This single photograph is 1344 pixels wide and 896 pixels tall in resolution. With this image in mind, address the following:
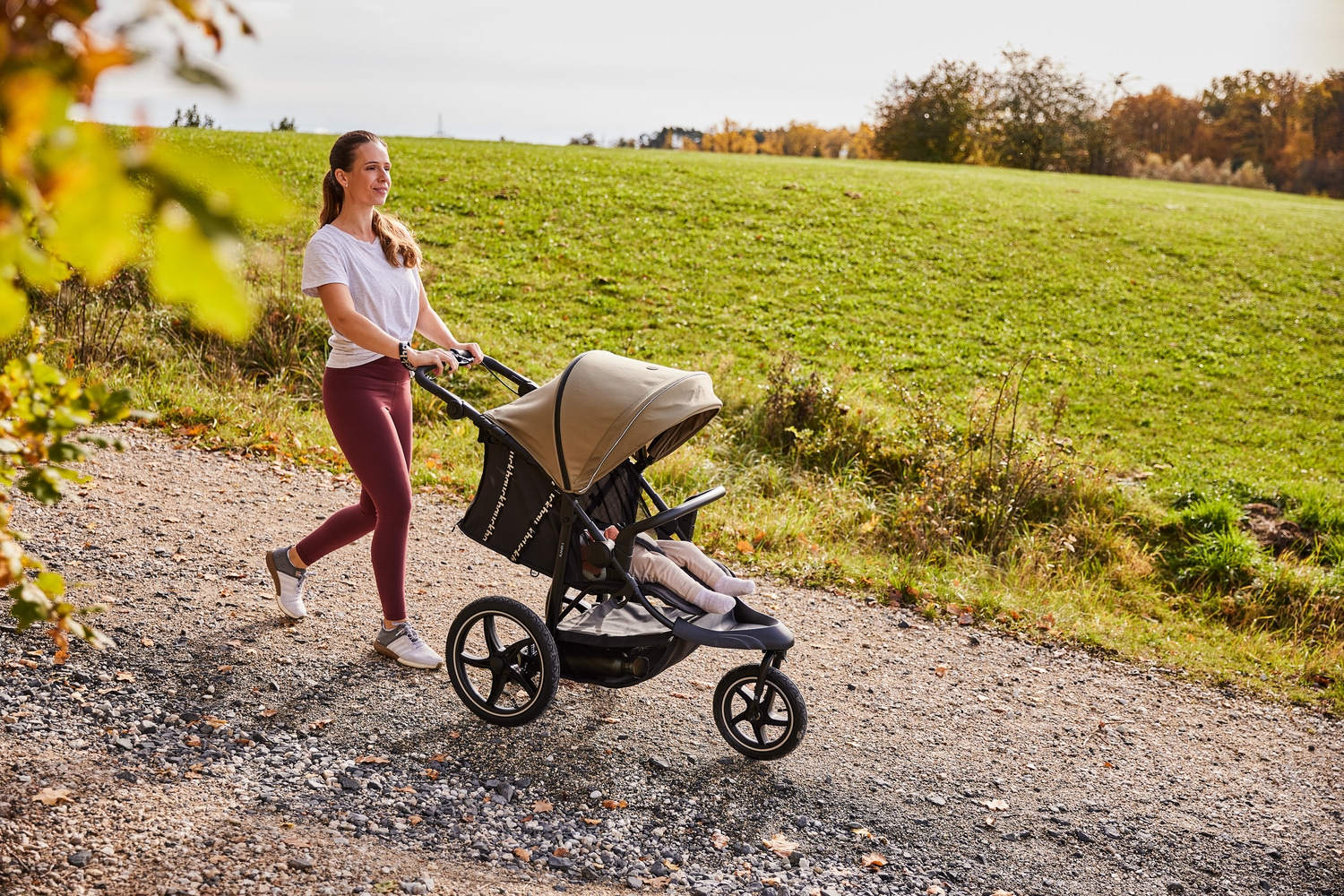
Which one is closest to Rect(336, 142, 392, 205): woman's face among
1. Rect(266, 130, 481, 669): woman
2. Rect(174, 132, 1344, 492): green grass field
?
Rect(266, 130, 481, 669): woman

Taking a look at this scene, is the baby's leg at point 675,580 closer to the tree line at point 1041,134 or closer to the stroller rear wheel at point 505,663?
the stroller rear wheel at point 505,663

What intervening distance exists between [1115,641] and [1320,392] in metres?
9.91

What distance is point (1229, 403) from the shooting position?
12.4 meters

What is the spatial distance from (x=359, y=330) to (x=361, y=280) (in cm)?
29

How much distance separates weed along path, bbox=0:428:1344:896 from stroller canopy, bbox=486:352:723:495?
1169 millimetres

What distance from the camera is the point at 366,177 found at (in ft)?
12.5

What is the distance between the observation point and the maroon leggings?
3906 mm

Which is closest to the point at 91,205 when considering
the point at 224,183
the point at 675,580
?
the point at 224,183

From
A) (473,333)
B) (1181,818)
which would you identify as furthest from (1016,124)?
(1181,818)

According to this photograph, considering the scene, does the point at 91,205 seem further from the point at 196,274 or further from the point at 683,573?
the point at 683,573

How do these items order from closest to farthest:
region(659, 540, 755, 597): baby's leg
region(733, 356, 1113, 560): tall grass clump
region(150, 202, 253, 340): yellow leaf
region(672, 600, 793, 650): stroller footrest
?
region(150, 202, 253, 340): yellow leaf, region(672, 600, 793, 650): stroller footrest, region(659, 540, 755, 597): baby's leg, region(733, 356, 1113, 560): tall grass clump

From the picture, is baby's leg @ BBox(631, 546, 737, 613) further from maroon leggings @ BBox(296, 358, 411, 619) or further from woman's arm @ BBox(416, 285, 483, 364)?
woman's arm @ BBox(416, 285, 483, 364)

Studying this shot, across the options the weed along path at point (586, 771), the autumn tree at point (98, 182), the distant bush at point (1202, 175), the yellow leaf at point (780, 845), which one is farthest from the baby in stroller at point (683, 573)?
the distant bush at point (1202, 175)

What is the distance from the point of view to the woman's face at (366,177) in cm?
383
